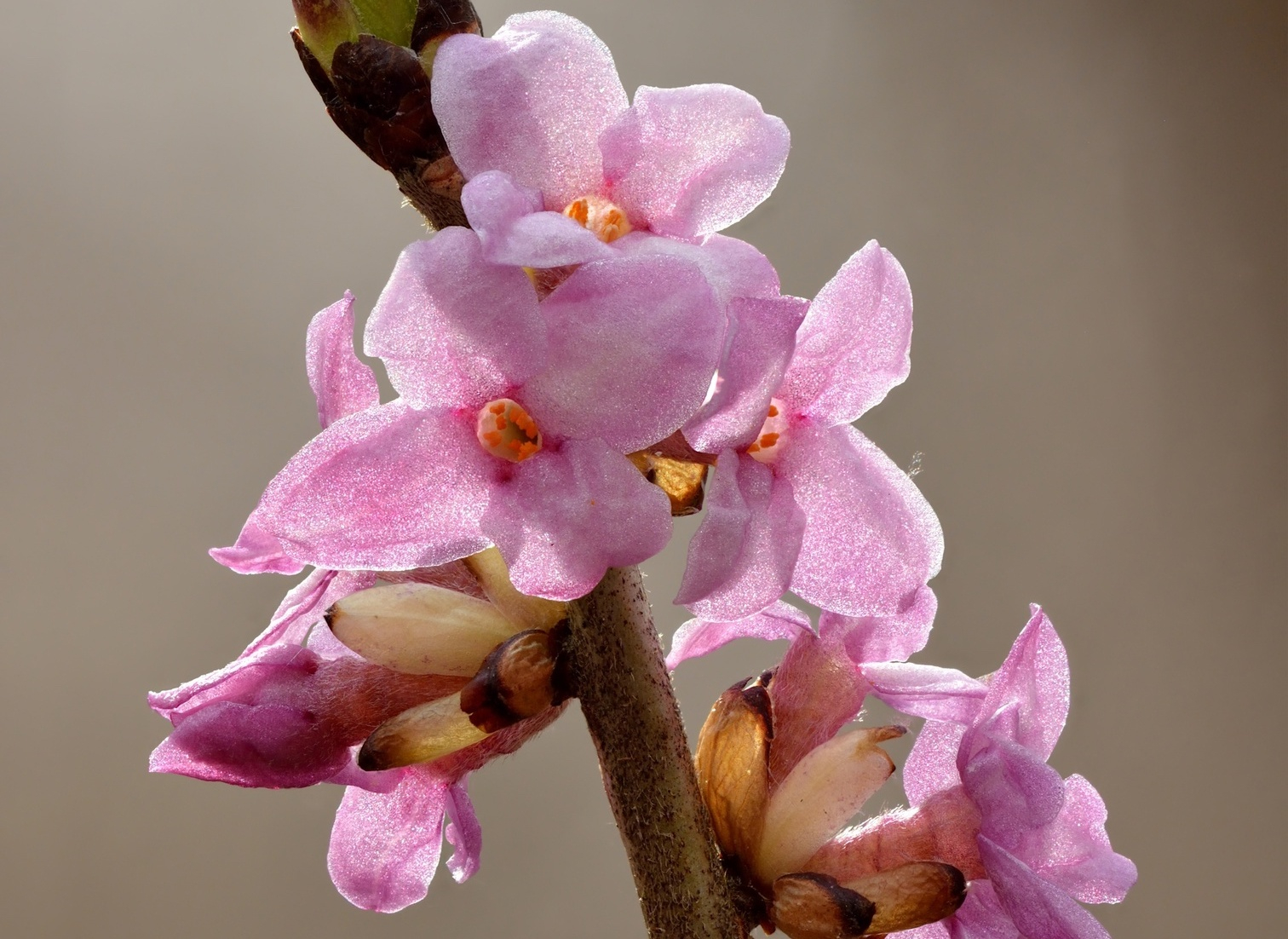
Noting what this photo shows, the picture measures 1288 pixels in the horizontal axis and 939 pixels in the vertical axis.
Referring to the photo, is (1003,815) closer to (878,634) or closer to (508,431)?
(878,634)

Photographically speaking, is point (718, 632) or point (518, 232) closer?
point (518, 232)

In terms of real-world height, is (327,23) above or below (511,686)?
above

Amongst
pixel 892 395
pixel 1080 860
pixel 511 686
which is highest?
pixel 511 686

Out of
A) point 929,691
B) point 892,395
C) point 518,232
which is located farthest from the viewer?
point 892,395

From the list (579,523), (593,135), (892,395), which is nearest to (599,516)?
(579,523)

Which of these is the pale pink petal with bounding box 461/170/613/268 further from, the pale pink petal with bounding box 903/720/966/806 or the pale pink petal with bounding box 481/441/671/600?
the pale pink petal with bounding box 903/720/966/806

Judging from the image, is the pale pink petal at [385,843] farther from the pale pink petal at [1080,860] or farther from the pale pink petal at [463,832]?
the pale pink petal at [1080,860]

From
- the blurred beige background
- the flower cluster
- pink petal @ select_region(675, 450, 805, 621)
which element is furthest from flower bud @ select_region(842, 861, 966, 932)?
the blurred beige background
